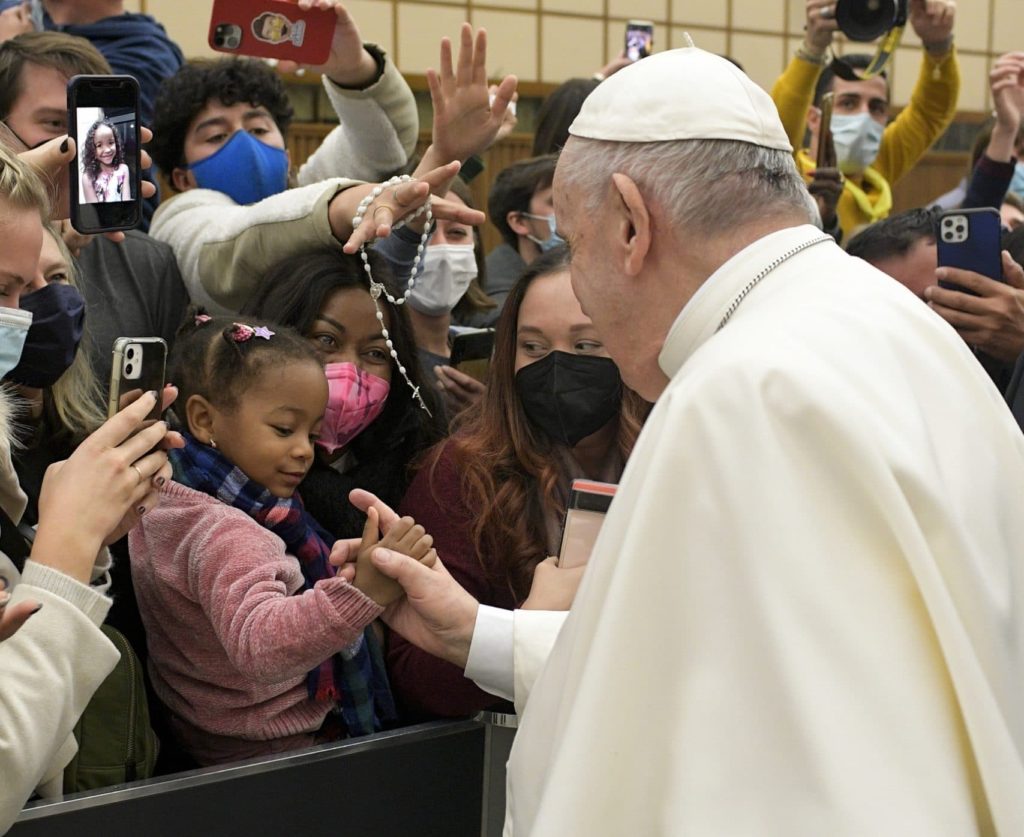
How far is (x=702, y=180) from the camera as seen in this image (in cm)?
184

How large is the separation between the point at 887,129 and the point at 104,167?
3.86 metres

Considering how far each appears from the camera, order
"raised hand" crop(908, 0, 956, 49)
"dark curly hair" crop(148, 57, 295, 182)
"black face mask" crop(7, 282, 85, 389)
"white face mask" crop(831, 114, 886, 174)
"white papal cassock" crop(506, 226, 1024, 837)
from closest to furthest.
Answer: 1. "white papal cassock" crop(506, 226, 1024, 837)
2. "black face mask" crop(7, 282, 85, 389)
3. "dark curly hair" crop(148, 57, 295, 182)
4. "raised hand" crop(908, 0, 956, 49)
5. "white face mask" crop(831, 114, 886, 174)

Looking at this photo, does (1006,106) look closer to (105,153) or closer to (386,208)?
(386,208)

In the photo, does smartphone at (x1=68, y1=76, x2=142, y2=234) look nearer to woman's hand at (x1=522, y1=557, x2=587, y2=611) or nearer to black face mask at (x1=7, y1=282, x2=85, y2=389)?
black face mask at (x1=7, y1=282, x2=85, y2=389)

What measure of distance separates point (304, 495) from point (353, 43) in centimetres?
107

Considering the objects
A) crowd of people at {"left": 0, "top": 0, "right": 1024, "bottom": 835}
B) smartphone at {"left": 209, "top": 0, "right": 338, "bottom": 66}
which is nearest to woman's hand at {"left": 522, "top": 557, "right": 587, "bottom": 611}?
crowd of people at {"left": 0, "top": 0, "right": 1024, "bottom": 835}

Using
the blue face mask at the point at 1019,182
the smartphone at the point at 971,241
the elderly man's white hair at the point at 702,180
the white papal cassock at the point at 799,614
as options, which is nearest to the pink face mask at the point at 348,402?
the elderly man's white hair at the point at 702,180

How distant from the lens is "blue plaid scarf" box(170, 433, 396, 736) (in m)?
2.37

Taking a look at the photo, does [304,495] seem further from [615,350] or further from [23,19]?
[23,19]

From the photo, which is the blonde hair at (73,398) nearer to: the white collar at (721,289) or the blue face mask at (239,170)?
the blue face mask at (239,170)

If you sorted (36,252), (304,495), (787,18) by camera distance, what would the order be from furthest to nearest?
(787,18) < (304,495) < (36,252)

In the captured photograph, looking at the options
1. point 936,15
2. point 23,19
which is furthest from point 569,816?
point 936,15

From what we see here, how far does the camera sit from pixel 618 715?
5.14 feet

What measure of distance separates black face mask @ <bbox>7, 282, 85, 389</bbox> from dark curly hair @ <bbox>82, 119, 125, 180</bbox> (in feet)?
1.05
